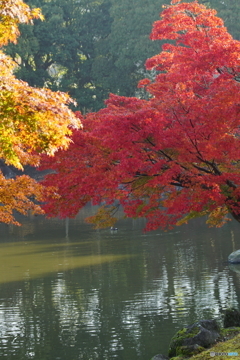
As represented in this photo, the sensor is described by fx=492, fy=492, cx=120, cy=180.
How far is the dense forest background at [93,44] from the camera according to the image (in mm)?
54062

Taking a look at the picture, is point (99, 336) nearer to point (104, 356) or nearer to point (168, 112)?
point (104, 356)

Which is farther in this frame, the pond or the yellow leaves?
the yellow leaves

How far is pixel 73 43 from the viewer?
2309 inches

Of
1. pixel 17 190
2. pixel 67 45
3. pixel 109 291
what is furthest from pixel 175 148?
pixel 67 45

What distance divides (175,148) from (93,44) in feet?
167

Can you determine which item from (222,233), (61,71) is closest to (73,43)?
(61,71)

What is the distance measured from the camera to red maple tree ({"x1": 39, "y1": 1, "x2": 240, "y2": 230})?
12.4 meters

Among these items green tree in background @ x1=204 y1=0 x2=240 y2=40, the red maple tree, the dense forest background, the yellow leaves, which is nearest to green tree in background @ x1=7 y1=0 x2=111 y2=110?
the dense forest background

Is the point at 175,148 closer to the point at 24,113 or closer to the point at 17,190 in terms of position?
the point at 17,190

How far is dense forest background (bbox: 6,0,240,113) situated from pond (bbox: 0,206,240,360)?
27032 mm

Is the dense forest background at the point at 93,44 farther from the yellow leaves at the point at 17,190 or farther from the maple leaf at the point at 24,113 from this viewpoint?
the maple leaf at the point at 24,113

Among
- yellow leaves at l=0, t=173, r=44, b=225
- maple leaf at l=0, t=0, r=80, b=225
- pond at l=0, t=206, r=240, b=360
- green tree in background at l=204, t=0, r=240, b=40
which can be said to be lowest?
pond at l=0, t=206, r=240, b=360

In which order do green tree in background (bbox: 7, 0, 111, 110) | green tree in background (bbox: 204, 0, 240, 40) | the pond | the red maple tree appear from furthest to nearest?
green tree in background (bbox: 7, 0, 111, 110)
green tree in background (bbox: 204, 0, 240, 40)
the pond
the red maple tree

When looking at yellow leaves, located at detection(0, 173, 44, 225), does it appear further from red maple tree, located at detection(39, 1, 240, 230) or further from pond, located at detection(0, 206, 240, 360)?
pond, located at detection(0, 206, 240, 360)
